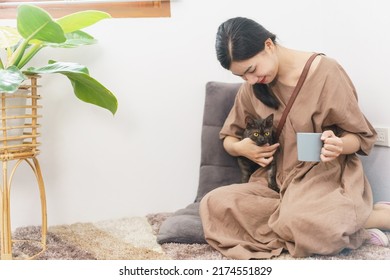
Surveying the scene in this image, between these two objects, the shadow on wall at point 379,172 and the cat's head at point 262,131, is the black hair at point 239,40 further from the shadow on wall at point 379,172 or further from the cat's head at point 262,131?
the shadow on wall at point 379,172

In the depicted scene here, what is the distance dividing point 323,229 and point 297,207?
0.30 feet

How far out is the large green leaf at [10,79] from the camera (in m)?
1.04

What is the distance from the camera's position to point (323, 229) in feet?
3.51

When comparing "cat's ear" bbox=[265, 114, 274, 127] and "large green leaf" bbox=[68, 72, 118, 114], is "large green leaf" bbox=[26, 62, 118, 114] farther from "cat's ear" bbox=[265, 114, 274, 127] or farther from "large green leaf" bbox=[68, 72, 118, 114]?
"cat's ear" bbox=[265, 114, 274, 127]

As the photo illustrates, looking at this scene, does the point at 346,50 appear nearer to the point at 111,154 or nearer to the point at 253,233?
the point at 253,233

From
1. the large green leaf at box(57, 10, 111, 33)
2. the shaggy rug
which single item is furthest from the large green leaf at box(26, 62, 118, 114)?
the shaggy rug

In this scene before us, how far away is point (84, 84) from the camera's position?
1.32 metres

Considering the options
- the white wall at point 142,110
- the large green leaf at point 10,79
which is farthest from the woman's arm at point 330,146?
the large green leaf at point 10,79

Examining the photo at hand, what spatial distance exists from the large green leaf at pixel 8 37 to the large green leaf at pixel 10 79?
0.08m

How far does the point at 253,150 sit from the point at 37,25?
694 millimetres

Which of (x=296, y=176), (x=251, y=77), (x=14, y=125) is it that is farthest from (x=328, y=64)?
(x=14, y=125)

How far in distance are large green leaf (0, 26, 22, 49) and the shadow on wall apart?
1129 mm
